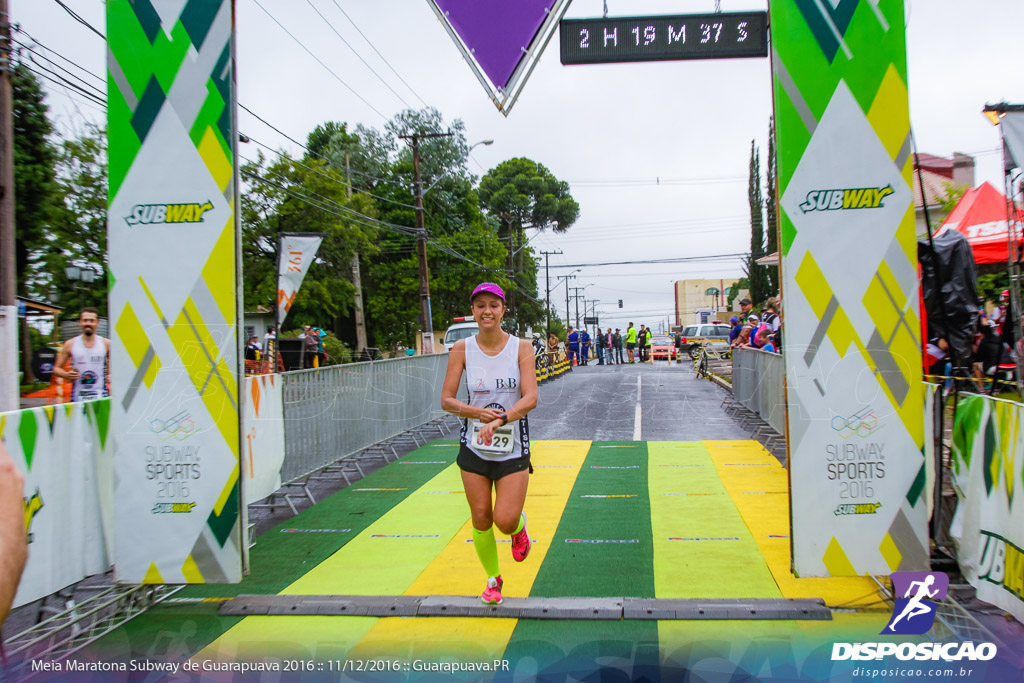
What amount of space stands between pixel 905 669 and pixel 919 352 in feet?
6.09

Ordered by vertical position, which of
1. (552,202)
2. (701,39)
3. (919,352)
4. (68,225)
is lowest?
(919,352)

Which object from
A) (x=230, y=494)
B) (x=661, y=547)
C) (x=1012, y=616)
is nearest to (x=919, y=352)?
(x=1012, y=616)

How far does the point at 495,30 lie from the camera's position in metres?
6.05

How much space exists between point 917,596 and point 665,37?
4.15 m

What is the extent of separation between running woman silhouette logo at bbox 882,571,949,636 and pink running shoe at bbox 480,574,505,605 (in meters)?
2.30

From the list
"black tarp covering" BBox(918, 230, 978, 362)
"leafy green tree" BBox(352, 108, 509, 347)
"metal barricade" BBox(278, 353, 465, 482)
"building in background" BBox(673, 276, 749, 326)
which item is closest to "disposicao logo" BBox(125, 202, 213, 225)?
"metal barricade" BBox(278, 353, 465, 482)

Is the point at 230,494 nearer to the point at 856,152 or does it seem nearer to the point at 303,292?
the point at 856,152

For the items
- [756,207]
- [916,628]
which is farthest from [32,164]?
[756,207]

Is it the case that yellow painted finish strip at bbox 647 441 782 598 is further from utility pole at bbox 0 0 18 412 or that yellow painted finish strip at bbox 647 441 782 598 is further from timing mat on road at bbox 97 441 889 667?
utility pole at bbox 0 0 18 412

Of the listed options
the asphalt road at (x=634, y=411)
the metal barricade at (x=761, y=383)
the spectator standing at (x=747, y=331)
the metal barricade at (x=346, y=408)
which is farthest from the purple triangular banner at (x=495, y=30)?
the spectator standing at (x=747, y=331)

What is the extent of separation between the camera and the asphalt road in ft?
42.1

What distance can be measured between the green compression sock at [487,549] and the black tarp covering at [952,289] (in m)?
3.62

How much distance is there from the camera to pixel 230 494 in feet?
16.4

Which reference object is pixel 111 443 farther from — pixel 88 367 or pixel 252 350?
pixel 252 350
